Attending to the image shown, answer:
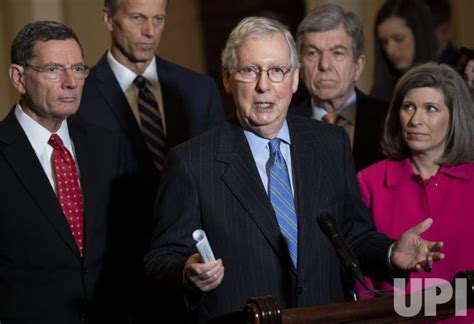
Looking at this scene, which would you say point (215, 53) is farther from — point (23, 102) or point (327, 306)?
point (327, 306)

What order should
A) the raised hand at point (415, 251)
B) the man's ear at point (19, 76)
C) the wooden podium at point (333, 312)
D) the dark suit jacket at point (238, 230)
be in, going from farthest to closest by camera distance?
1. the man's ear at point (19, 76)
2. the dark suit jacket at point (238, 230)
3. the raised hand at point (415, 251)
4. the wooden podium at point (333, 312)

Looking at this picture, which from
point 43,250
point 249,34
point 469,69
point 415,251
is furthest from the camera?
point 469,69

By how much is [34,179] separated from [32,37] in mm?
549

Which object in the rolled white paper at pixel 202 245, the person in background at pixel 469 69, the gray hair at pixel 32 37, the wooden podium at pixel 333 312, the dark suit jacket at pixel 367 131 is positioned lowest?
the wooden podium at pixel 333 312

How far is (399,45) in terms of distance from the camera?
623 centimetres

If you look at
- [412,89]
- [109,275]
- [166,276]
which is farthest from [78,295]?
[412,89]

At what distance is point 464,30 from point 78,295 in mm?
4312

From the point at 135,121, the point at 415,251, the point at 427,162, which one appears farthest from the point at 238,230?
the point at 135,121

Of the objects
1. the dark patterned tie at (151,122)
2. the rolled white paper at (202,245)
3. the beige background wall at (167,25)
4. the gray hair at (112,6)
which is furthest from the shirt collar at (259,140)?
the beige background wall at (167,25)

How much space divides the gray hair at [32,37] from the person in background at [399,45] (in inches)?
99.9

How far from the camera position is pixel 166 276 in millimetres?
3326

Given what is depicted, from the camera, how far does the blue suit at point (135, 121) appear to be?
4227mm

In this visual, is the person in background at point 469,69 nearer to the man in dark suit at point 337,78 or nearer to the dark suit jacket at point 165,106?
the man in dark suit at point 337,78

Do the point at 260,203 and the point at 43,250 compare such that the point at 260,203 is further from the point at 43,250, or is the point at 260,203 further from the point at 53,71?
the point at 53,71
